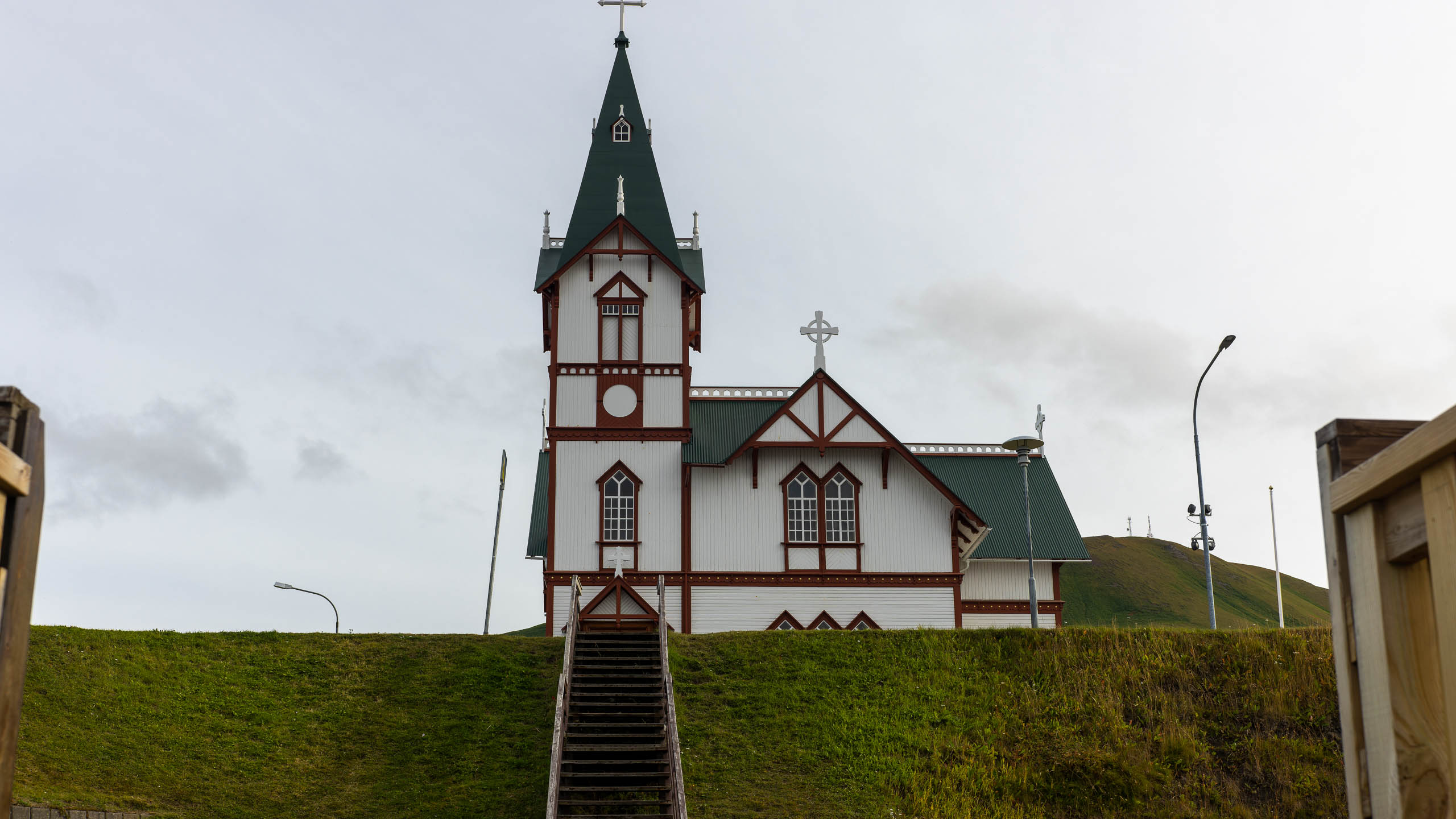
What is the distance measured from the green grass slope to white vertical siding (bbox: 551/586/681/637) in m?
57.6

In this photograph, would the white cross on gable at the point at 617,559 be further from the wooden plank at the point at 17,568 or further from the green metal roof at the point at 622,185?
the wooden plank at the point at 17,568

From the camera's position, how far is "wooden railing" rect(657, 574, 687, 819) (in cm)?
1815

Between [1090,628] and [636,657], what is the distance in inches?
407

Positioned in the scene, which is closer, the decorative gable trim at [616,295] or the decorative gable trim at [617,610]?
the decorative gable trim at [617,610]

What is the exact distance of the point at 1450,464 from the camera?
4.04 m

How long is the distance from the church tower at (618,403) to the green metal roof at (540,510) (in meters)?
1.29

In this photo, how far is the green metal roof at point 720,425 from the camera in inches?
1335

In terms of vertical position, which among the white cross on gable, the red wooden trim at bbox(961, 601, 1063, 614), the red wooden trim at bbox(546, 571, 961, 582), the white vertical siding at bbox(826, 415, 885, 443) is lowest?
the red wooden trim at bbox(961, 601, 1063, 614)

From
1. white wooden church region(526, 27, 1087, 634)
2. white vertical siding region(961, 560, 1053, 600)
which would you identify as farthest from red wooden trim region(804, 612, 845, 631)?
white vertical siding region(961, 560, 1053, 600)

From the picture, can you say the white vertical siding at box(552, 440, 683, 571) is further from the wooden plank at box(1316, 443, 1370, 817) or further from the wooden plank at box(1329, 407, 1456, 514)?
the wooden plank at box(1329, 407, 1456, 514)

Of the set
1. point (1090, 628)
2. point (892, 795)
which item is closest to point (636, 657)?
point (892, 795)

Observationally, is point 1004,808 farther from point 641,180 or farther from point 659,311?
point 641,180

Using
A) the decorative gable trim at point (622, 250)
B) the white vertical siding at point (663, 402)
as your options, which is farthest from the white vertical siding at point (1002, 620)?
the decorative gable trim at point (622, 250)

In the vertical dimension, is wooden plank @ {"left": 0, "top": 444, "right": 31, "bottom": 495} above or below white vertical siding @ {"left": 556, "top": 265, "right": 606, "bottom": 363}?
below
